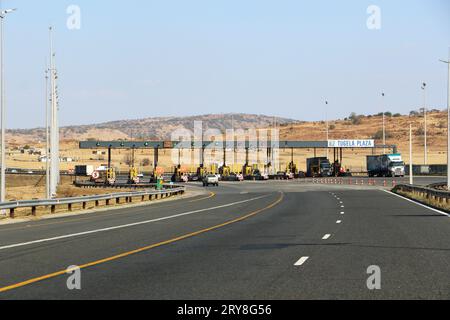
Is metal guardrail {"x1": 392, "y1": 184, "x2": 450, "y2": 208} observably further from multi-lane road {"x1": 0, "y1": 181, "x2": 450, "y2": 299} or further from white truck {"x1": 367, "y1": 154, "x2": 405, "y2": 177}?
white truck {"x1": 367, "y1": 154, "x2": 405, "y2": 177}

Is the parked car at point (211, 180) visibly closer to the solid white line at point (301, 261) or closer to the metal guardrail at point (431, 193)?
the metal guardrail at point (431, 193)

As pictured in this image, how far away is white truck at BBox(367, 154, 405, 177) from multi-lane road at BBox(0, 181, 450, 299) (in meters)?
87.9

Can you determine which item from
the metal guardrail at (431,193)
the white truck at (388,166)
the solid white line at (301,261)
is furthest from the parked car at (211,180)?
the solid white line at (301,261)

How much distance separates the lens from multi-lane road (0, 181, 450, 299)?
39.2 ft

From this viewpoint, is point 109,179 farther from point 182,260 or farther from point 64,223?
point 182,260

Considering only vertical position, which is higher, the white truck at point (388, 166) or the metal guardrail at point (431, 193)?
the white truck at point (388, 166)

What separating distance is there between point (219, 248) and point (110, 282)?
6.19 meters

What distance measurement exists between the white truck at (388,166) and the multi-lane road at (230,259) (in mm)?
87855

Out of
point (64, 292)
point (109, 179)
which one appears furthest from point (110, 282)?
point (109, 179)

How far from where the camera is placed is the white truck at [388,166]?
11531 cm

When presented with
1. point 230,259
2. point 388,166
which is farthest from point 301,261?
point 388,166

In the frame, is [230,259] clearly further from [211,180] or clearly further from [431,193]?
[211,180]

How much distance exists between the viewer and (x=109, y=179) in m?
112

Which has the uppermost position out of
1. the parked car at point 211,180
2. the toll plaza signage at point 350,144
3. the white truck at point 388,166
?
the toll plaza signage at point 350,144
